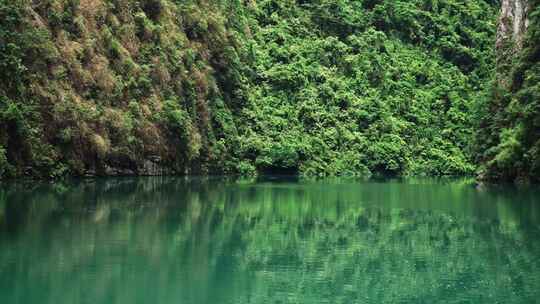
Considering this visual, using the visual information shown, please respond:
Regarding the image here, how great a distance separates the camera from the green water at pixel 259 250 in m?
16.1

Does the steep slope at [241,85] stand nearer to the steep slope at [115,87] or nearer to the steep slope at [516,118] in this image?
the steep slope at [115,87]

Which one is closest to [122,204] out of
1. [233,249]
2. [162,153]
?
Answer: [233,249]

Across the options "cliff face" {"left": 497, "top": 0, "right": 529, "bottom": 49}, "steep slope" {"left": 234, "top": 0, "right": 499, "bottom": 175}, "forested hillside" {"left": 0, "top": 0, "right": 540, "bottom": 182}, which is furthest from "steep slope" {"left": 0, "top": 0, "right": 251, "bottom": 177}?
"cliff face" {"left": 497, "top": 0, "right": 529, "bottom": 49}

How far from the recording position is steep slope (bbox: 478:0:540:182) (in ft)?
167

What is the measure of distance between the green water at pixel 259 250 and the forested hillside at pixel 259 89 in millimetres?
13488

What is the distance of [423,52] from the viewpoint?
343 feet

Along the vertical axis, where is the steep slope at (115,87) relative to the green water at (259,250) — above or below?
above

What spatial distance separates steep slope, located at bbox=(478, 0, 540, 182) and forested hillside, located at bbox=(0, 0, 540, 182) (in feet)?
0.46

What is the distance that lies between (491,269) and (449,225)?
9.48 metres

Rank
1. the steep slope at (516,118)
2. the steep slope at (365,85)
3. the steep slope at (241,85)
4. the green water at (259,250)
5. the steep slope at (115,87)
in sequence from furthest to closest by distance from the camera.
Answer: the steep slope at (365,85)
the steep slope at (516,118)
the steep slope at (241,85)
the steep slope at (115,87)
the green water at (259,250)

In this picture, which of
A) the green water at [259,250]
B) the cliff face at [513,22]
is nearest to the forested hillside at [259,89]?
the cliff face at [513,22]

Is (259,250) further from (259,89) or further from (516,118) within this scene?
(259,89)

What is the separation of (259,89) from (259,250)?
213 ft

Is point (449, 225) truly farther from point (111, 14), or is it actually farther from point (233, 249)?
point (111, 14)
